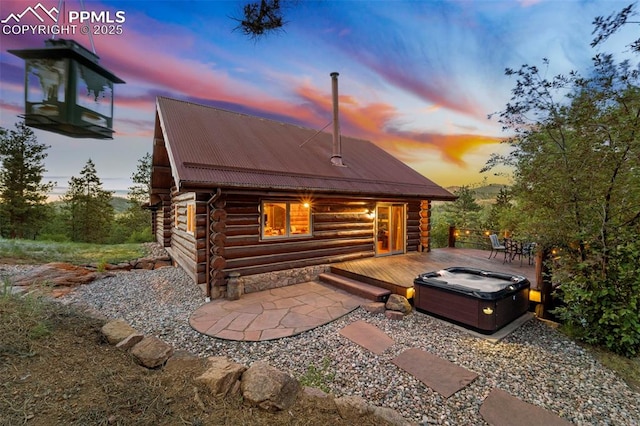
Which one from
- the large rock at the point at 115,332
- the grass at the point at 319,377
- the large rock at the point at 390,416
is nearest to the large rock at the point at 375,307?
the grass at the point at 319,377

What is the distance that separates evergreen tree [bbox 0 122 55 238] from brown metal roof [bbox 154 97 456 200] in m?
15.7

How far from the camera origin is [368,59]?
9844mm

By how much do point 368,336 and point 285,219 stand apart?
3660 mm

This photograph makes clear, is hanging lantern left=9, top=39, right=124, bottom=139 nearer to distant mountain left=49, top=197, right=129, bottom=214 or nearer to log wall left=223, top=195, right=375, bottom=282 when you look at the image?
log wall left=223, top=195, right=375, bottom=282

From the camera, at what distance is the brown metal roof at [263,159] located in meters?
5.52

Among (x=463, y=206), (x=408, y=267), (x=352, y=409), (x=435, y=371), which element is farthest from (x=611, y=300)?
(x=463, y=206)

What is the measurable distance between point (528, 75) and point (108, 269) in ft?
39.3

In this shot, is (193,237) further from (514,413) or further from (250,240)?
(514,413)

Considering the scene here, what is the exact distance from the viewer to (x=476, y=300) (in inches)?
160

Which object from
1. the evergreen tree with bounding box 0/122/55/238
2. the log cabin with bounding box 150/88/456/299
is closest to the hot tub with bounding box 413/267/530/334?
the log cabin with bounding box 150/88/456/299

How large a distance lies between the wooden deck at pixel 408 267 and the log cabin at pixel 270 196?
56 centimetres

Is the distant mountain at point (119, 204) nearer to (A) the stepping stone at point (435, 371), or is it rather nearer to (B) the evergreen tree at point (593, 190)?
(A) the stepping stone at point (435, 371)

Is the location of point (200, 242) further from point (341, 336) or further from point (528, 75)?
point (528, 75)

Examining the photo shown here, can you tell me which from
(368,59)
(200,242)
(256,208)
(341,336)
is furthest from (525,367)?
(368,59)
